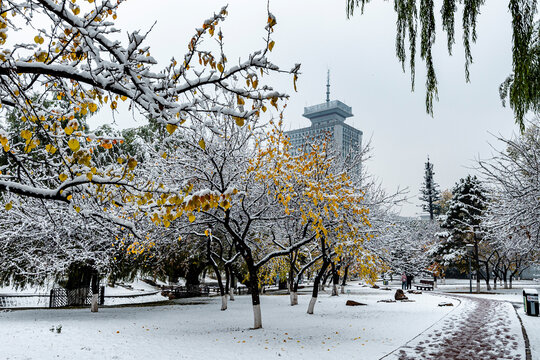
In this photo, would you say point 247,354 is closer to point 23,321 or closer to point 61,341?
point 61,341

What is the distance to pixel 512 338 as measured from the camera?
10.5 metres

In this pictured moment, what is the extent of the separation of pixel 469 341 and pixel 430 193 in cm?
6747

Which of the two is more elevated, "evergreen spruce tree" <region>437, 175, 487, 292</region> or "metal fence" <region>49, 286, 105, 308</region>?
"evergreen spruce tree" <region>437, 175, 487, 292</region>

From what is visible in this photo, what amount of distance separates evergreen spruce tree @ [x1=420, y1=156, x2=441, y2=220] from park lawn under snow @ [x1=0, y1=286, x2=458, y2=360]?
197ft

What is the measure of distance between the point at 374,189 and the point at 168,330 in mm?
16577

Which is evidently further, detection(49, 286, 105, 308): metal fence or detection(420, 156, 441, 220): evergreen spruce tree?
detection(420, 156, 441, 220): evergreen spruce tree

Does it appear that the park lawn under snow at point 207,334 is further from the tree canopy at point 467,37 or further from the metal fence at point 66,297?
the tree canopy at point 467,37

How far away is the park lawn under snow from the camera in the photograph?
9156 mm

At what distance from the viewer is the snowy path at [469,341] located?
8586 mm

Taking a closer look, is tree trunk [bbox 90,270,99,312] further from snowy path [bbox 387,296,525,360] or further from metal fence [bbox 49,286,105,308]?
snowy path [bbox 387,296,525,360]

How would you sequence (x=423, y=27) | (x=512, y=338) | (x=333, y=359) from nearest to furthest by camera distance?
(x=423, y=27)
(x=333, y=359)
(x=512, y=338)

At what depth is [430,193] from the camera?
7294 cm

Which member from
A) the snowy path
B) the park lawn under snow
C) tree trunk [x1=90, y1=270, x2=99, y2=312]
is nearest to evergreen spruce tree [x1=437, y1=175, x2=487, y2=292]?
the park lawn under snow

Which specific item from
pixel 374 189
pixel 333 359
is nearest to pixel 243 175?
pixel 333 359
